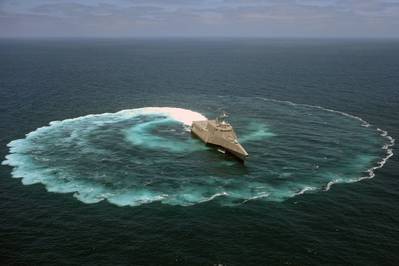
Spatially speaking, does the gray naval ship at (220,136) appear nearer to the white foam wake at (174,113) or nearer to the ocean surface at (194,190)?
the ocean surface at (194,190)

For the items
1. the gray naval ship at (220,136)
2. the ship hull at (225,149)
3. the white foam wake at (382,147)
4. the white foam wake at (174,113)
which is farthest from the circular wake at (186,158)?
the gray naval ship at (220,136)

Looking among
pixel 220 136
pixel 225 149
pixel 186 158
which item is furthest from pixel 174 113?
pixel 186 158

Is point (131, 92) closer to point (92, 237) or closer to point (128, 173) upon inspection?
point (128, 173)

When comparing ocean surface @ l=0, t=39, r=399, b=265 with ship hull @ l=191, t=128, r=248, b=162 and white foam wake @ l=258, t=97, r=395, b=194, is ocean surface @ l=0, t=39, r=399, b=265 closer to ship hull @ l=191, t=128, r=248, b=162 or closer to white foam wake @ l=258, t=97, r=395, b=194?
white foam wake @ l=258, t=97, r=395, b=194

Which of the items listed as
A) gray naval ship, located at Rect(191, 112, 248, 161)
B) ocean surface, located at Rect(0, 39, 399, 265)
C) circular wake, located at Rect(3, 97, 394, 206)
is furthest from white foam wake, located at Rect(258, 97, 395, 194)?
gray naval ship, located at Rect(191, 112, 248, 161)

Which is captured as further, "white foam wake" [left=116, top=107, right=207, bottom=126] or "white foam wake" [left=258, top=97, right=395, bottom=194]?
"white foam wake" [left=116, top=107, right=207, bottom=126]

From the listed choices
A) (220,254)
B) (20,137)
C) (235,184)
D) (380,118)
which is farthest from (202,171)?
(380,118)
